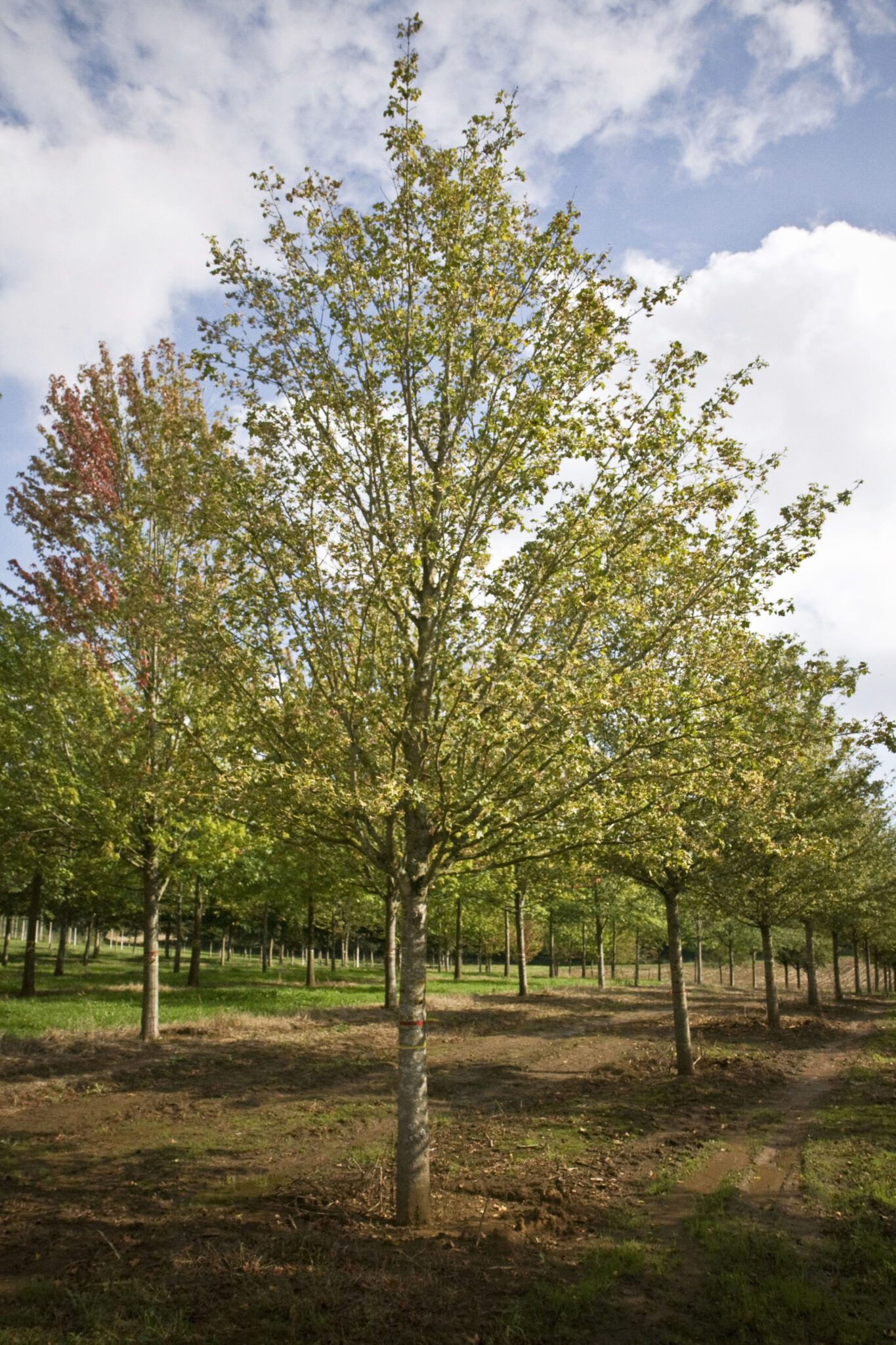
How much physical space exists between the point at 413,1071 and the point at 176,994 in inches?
906

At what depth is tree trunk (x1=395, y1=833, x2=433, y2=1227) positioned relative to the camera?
709 cm

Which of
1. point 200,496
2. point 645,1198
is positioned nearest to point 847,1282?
point 645,1198

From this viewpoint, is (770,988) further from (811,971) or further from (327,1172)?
(327,1172)

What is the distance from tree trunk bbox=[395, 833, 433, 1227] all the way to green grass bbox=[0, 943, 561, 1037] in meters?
12.7

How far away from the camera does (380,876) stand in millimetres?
22719

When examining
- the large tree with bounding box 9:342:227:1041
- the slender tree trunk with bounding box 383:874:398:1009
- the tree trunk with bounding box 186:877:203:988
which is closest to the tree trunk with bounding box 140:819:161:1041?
the large tree with bounding box 9:342:227:1041

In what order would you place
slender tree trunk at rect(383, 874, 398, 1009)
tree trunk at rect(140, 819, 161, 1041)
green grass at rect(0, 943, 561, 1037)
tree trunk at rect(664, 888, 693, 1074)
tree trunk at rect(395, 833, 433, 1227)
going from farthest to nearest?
1. slender tree trunk at rect(383, 874, 398, 1009)
2. green grass at rect(0, 943, 561, 1037)
3. tree trunk at rect(140, 819, 161, 1041)
4. tree trunk at rect(664, 888, 693, 1074)
5. tree trunk at rect(395, 833, 433, 1227)

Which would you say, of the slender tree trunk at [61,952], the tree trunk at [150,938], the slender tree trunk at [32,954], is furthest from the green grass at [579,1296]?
the slender tree trunk at [61,952]

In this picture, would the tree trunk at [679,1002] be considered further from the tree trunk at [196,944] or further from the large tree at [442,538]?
the tree trunk at [196,944]

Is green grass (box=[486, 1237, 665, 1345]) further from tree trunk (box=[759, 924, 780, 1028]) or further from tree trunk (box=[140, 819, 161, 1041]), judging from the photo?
tree trunk (box=[759, 924, 780, 1028])

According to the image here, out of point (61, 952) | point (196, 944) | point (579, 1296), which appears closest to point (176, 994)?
point (196, 944)

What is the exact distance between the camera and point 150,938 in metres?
16.5

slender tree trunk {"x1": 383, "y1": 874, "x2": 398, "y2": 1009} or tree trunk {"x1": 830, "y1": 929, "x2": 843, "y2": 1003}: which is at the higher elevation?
slender tree trunk {"x1": 383, "y1": 874, "x2": 398, "y2": 1009}

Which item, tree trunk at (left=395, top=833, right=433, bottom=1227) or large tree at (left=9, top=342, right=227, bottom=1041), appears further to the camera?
large tree at (left=9, top=342, right=227, bottom=1041)
